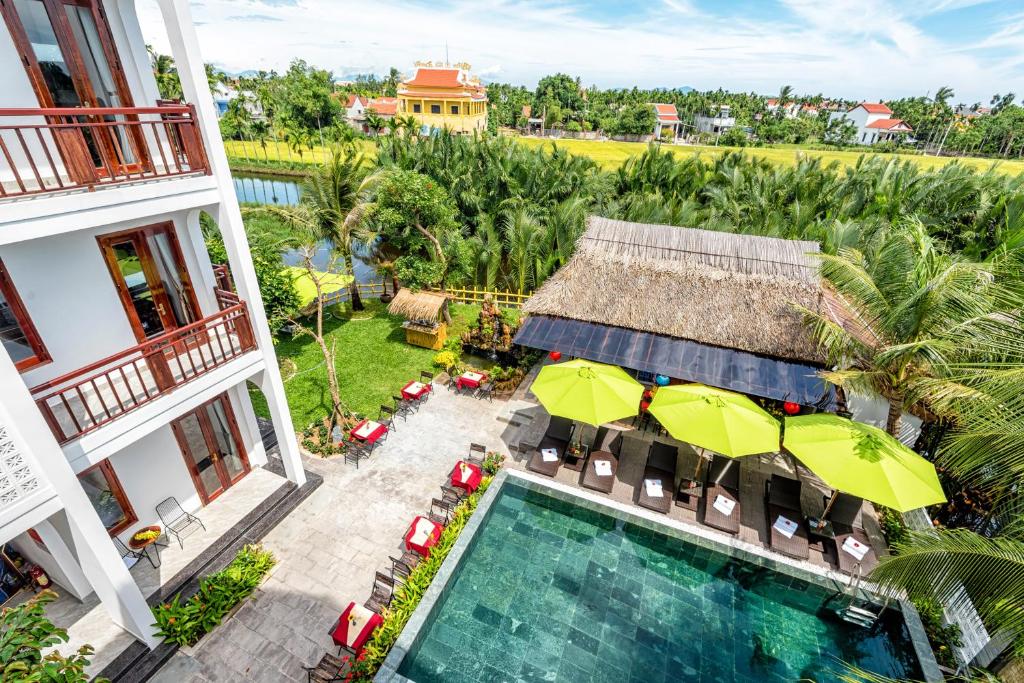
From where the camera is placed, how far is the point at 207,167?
764 centimetres

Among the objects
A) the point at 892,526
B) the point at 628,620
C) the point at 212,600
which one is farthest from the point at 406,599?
the point at 892,526

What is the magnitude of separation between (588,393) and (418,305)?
8769 millimetres

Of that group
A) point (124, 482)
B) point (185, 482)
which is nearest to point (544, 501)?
point (185, 482)

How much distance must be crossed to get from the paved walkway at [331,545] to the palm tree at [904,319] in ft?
29.1

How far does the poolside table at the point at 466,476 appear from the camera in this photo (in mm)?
10758

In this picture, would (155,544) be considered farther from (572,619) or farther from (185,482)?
(572,619)

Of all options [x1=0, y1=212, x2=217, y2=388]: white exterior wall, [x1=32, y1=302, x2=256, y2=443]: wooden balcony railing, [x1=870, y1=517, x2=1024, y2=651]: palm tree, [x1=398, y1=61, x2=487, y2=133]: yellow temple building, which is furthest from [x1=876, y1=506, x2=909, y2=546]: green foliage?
[x1=398, y1=61, x2=487, y2=133]: yellow temple building

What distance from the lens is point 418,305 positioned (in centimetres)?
1730

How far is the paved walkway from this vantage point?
763 cm

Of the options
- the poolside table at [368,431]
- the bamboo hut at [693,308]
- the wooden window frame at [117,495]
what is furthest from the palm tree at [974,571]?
the wooden window frame at [117,495]

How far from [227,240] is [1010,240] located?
20279mm

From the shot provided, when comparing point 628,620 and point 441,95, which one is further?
point 441,95

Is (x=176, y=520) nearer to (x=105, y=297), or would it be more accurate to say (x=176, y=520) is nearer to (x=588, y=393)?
(x=105, y=297)

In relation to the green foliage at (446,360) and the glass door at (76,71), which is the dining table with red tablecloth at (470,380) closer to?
the green foliage at (446,360)
